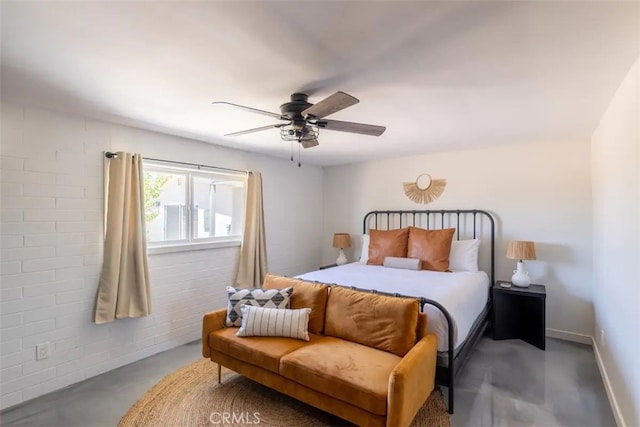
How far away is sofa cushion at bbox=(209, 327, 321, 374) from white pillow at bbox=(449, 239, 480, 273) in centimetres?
210

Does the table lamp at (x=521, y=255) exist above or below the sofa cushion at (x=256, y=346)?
above

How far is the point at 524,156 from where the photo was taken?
373 cm

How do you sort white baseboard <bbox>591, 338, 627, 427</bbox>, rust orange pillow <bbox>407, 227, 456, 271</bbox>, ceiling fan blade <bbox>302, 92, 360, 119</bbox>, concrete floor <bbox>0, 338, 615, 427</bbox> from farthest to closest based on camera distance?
1. rust orange pillow <bbox>407, 227, 456, 271</bbox>
2. concrete floor <bbox>0, 338, 615, 427</bbox>
3. white baseboard <bbox>591, 338, 627, 427</bbox>
4. ceiling fan blade <bbox>302, 92, 360, 119</bbox>

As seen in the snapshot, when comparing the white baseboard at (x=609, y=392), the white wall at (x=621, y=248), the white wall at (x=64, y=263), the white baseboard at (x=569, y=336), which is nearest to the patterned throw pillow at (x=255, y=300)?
the white wall at (x=64, y=263)

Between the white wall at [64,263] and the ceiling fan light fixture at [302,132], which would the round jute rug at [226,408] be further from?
the ceiling fan light fixture at [302,132]

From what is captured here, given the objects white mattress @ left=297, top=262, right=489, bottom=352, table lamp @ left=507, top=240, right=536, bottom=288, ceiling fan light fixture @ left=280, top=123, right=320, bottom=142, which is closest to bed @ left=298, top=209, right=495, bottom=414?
white mattress @ left=297, top=262, right=489, bottom=352

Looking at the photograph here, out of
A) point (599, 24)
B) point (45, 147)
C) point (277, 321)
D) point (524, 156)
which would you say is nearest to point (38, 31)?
point (45, 147)

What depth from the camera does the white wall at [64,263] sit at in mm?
2350

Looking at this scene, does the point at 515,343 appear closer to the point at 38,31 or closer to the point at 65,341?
the point at 65,341

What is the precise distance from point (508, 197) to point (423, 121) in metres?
1.82

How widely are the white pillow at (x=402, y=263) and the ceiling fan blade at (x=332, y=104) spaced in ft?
7.55

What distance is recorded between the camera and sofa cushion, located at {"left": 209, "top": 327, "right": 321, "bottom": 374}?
2242mm

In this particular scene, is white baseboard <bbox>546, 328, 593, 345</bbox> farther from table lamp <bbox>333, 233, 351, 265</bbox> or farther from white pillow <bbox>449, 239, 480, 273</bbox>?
table lamp <bbox>333, 233, 351, 265</bbox>

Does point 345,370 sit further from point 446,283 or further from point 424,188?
point 424,188
